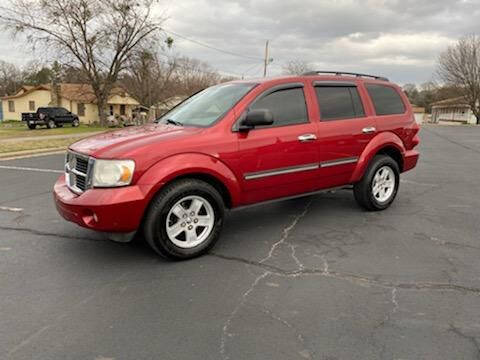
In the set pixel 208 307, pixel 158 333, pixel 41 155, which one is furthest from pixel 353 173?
pixel 41 155

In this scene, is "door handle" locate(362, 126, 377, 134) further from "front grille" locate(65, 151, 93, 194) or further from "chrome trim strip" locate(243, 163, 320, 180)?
"front grille" locate(65, 151, 93, 194)

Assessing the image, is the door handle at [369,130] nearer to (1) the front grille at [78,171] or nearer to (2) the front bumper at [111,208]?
(2) the front bumper at [111,208]

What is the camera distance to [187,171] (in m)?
3.94

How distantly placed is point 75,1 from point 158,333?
31.1 metres

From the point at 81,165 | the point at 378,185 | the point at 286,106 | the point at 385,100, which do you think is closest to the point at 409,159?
the point at 378,185

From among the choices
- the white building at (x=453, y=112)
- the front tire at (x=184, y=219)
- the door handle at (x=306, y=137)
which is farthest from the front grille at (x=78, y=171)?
the white building at (x=453, y=112)

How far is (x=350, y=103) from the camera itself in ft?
17.8

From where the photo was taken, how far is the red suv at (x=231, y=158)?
3.73m

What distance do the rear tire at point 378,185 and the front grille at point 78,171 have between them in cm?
356

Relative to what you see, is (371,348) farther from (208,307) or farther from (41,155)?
(41,155)

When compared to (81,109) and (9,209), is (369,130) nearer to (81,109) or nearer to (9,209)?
(9,209)

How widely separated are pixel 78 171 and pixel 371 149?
12.2ft

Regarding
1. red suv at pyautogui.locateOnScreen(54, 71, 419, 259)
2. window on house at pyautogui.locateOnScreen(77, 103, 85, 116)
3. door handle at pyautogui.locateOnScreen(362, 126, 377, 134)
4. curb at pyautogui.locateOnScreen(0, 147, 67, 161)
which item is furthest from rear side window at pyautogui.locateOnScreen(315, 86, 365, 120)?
window on house at pyautogui.locateOnScreen(77, 103, 85, 116)

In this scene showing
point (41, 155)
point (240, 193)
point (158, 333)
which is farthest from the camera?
point (41, 155)
